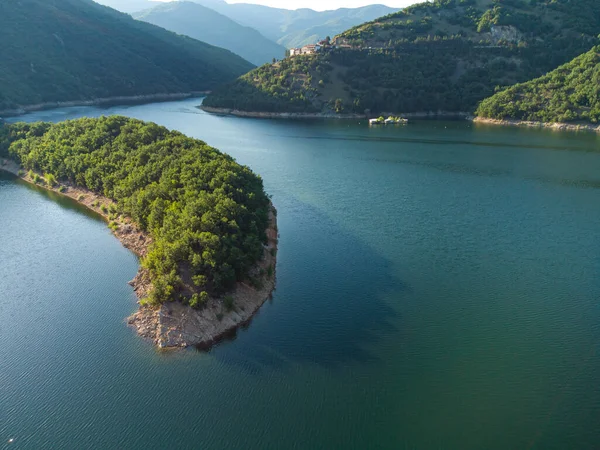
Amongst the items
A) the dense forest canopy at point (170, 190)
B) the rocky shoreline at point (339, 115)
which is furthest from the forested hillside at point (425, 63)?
the dense forest canopy at point (170, 190)

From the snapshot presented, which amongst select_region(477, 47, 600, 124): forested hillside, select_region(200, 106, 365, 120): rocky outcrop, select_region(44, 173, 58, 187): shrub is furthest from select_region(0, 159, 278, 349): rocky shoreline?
select_region(477, 47, 600, 124): forested hillside

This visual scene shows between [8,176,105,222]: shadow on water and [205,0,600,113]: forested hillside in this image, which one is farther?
[205,0,600,113]: forested hillside

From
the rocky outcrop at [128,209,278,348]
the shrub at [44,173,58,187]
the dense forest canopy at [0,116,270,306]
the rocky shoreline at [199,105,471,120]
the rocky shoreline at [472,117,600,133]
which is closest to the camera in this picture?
the rocky outcrop at [128,209,278,348]

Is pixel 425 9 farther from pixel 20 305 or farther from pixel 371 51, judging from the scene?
pixel 20 305

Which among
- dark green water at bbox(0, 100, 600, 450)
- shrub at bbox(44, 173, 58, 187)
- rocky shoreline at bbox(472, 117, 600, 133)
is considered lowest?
dark green water at bbox(0, 100, 600, 450)

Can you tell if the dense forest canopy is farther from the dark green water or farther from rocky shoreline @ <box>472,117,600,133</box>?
rocky shoreline @ <box>472,117,600,133</box>

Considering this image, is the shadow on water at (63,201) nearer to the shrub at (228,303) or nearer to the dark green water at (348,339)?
the dark green water at (348,339)

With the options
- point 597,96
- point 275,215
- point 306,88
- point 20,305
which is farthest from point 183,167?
point 597,96
